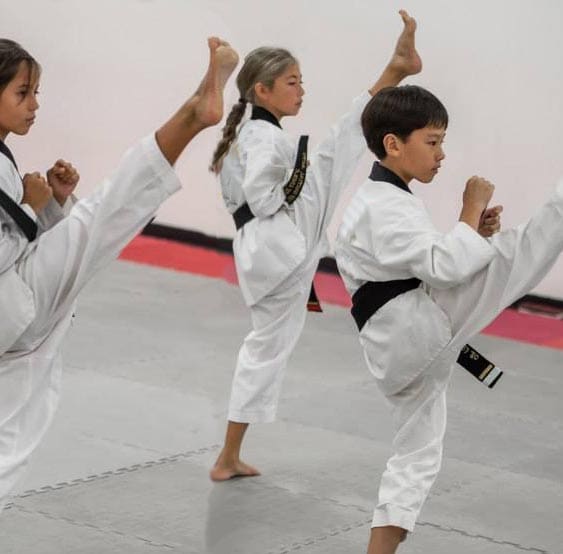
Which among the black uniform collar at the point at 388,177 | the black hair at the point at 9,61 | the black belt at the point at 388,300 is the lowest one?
the black belt at the point at 388,300

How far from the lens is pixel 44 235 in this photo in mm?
2945

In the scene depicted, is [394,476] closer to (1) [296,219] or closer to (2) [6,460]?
(2) [6,460]

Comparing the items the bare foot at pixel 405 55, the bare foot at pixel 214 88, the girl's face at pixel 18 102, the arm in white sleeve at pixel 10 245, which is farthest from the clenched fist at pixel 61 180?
the bare foot at pixel 405 55

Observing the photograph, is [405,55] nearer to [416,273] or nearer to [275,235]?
[275,235]

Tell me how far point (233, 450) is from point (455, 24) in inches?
148

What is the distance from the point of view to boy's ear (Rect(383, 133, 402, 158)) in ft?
10.5

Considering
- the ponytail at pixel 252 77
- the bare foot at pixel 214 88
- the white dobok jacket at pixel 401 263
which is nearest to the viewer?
the bare foot at pixel 214 88

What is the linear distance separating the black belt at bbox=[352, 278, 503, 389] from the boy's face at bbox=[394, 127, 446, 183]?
28 cm

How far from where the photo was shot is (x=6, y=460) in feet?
9.74

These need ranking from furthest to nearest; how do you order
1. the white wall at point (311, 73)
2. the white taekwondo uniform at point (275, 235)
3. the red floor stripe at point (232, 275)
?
the white wall at point (311, 73) < the red floor stripe at point (232, 275) < the white taekwondo uniform at point (275, 235)

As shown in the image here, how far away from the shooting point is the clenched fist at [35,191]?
9.68ft

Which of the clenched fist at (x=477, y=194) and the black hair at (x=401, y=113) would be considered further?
the black hair at (x=401, y=113)

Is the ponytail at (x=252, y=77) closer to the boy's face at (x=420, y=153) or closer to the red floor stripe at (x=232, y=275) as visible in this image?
the boy's face at (x=420, y=153)

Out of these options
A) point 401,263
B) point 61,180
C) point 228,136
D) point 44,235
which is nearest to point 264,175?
point 228,136
